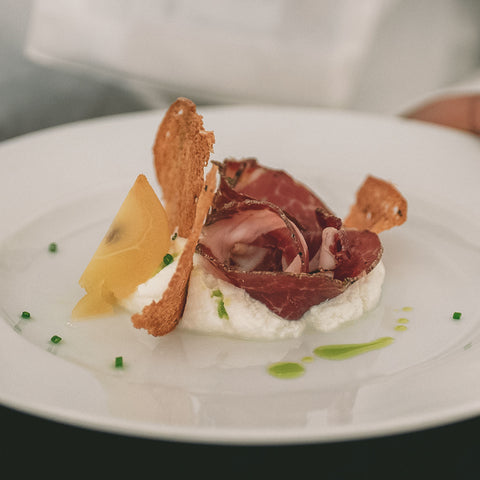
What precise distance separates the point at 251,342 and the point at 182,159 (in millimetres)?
541

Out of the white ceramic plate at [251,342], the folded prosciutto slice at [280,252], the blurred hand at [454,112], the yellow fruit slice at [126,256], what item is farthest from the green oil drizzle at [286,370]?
the blurred hand at [454,112]

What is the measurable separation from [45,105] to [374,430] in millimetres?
2458

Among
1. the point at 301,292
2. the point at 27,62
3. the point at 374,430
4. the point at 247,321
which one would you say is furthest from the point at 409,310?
the point at 27,62

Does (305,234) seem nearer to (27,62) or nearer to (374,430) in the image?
(374,430)

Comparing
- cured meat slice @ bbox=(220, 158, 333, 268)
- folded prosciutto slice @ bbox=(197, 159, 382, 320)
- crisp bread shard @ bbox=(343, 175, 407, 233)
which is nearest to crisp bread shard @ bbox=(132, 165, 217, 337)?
folded prosciutto slice @ bbox=(197, 159, 382, 320)

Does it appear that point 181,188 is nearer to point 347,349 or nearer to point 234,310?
point 234,310

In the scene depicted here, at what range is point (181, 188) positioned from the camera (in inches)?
68.2

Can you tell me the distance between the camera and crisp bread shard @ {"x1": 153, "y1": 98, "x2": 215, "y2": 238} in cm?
160

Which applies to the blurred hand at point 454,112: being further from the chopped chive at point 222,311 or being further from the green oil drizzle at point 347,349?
the chopped chive at point 222,311

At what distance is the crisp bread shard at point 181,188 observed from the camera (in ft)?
4.55

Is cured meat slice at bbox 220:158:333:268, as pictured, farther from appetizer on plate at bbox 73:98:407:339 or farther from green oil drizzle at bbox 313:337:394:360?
green oil drizzle at bbox 313:337:394:360

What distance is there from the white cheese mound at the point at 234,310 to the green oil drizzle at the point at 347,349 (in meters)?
0.07

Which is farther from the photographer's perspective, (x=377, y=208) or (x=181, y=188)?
(x=377, y=208)

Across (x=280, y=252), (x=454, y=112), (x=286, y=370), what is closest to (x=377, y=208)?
(x=280, y=252)
